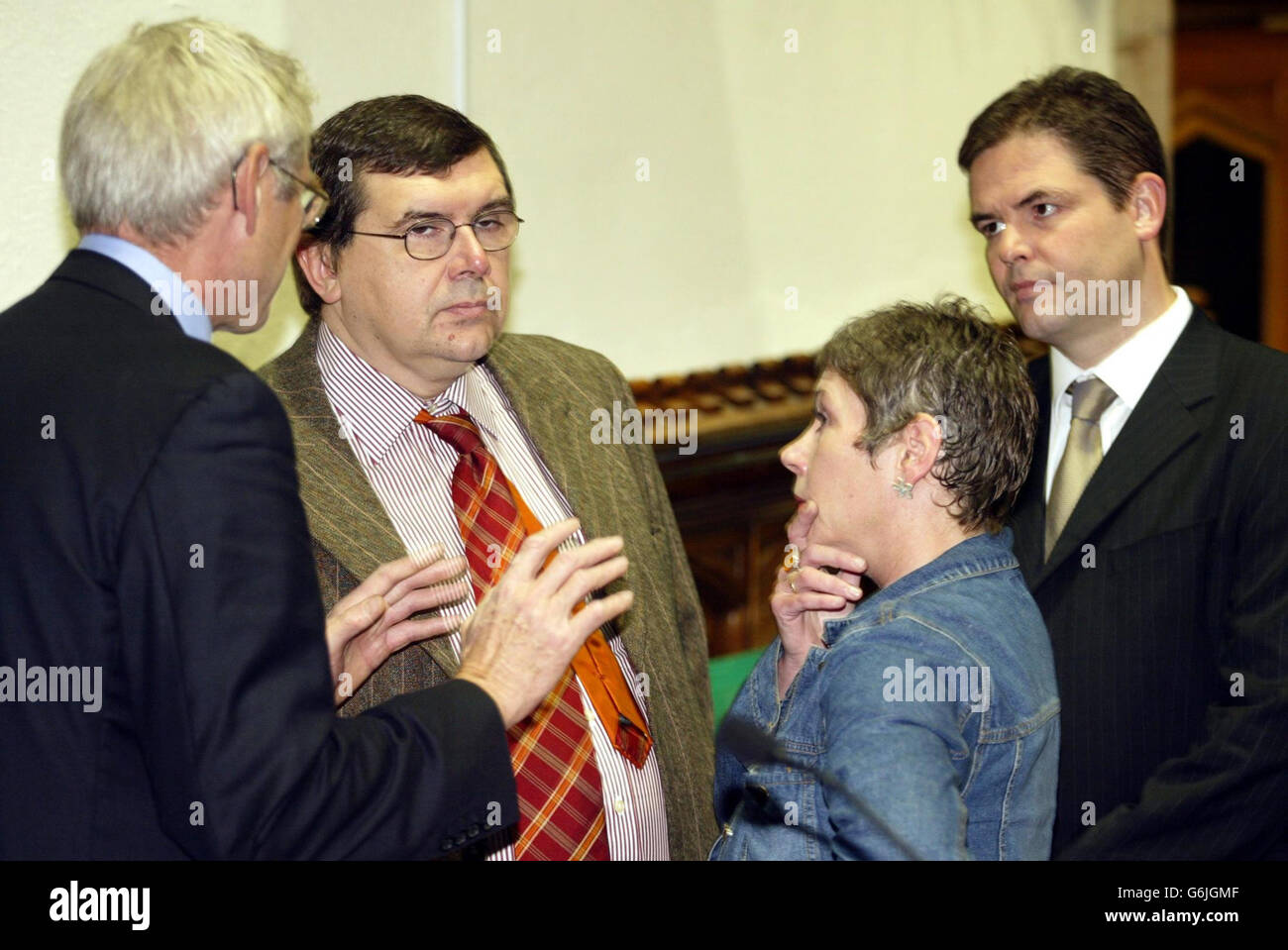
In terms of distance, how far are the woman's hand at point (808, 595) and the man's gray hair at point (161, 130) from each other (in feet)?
3.00

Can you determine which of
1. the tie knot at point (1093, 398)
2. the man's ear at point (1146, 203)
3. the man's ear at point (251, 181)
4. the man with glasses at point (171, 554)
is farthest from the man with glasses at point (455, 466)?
the man's ear at point (1146, 203)

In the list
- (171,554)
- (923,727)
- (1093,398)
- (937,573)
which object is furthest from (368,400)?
(1093,398)

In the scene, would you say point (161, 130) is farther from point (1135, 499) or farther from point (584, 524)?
point (1135, 499)

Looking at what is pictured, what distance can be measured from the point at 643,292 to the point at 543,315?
0.33m

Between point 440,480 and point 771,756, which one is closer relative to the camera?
point 771,756

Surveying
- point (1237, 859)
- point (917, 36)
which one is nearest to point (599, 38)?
point (917, 36)

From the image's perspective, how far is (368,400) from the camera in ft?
7.66

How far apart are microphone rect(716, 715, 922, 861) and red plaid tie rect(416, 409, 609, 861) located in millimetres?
319

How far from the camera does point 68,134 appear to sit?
167 cm

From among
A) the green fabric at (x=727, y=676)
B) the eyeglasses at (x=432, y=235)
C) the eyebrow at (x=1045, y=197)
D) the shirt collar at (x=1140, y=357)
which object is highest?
the eyebrow at (x=1045, y=197)

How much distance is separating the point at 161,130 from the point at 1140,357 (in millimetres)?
1621

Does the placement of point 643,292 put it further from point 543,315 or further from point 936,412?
point 936,412

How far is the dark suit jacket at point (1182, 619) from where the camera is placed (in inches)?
82.8

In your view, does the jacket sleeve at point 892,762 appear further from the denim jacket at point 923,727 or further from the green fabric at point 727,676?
the green fabric at point 727,676
